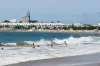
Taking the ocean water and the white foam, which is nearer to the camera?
the white foam

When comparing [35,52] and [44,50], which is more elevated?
Answer: [35,52]

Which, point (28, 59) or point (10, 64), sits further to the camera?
point (28, 59)

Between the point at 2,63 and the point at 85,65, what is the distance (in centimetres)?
574

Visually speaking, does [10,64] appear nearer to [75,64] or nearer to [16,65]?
[16,65]

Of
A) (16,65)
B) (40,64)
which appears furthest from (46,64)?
(16,65)

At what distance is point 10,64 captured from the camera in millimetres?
25938

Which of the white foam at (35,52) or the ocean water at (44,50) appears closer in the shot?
the white foam at (35,52)

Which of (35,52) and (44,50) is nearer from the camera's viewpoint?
(35,52)

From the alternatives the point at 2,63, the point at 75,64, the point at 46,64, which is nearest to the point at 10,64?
the point at 2,63

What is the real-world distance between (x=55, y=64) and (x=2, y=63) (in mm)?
3684

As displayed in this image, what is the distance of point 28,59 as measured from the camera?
29156 millimetres

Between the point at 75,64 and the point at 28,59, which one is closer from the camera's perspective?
the point at 75,64

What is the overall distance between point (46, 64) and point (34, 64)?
0.80 meters

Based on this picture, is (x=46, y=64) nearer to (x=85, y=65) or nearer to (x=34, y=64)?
(x=34, y=64)
